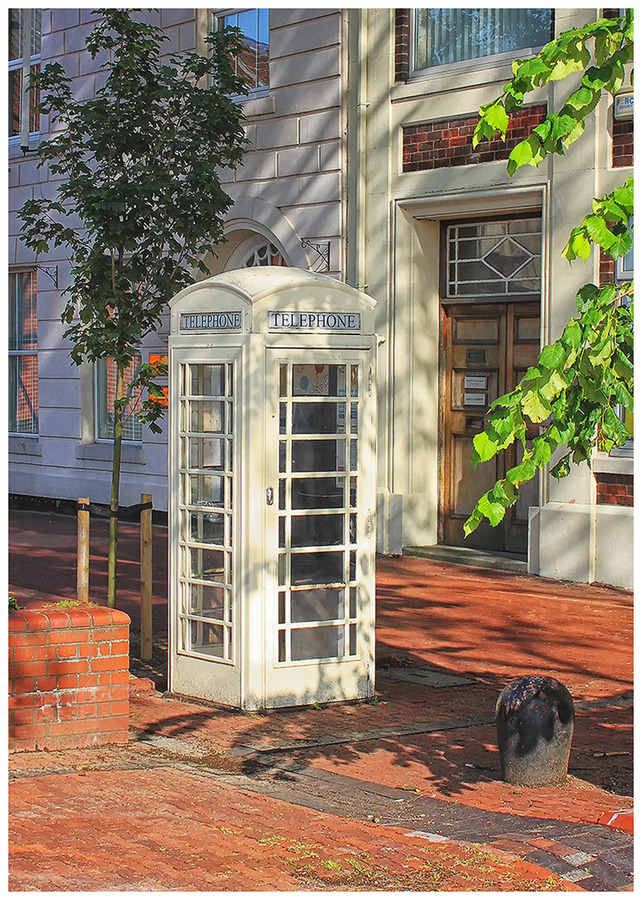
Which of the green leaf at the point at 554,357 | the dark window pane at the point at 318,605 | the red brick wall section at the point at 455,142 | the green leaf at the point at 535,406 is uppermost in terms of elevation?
the red brick wall section at the point at 455,142

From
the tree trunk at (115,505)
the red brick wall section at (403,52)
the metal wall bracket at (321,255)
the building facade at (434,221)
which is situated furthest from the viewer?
the metal wall bracket at (321,255)

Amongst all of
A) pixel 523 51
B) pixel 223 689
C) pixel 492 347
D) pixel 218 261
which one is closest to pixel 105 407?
pixel 218 261

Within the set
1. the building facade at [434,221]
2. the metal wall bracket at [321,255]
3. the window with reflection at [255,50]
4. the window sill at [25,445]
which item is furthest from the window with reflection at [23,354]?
the metal wall bracket at [321,255]

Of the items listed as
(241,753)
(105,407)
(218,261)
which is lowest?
(241,753)

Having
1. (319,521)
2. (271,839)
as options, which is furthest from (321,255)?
(271,839)

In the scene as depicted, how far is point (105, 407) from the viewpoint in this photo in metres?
20.2

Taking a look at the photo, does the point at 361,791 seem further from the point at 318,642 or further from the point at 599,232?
the point at 599,232

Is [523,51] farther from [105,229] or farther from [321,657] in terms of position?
[321,657]

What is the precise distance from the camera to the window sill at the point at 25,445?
21.2 meters

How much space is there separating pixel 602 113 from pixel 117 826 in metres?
9.19

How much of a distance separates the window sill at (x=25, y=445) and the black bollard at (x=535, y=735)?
51.1 ft

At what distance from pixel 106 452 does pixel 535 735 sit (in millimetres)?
13876

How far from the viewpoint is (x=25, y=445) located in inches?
848

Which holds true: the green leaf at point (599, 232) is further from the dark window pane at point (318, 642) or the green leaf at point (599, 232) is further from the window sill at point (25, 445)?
the window sill at point (25, 445)
